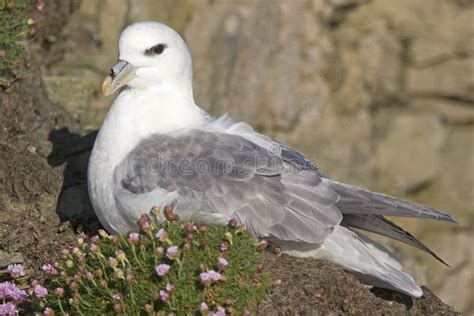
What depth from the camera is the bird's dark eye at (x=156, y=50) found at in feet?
17.2

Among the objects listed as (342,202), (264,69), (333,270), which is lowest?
(264,69)

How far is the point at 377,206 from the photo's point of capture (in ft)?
15.7

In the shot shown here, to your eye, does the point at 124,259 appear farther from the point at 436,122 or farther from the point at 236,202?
the point at 436,122

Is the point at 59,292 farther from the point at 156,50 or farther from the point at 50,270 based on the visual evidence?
the point at 156,50

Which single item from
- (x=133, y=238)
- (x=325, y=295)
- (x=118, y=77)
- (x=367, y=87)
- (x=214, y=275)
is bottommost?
(x=367, y=87)

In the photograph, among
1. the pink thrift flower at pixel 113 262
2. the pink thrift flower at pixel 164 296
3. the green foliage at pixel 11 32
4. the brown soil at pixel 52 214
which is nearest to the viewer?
the pink thrift flower at pixel 164 296

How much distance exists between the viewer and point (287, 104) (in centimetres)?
1036

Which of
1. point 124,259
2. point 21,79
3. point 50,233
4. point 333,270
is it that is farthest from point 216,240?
point 21,79

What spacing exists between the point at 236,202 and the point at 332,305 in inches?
26.1

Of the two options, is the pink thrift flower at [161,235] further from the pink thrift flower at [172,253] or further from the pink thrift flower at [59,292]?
the pink thrift flower at [59,292]

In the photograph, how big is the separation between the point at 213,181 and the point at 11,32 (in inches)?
76.2

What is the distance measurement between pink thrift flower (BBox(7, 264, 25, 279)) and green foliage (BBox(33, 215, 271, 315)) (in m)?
0.22

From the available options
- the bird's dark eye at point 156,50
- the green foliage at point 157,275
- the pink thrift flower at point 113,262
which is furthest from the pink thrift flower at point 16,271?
the bird's dark eye at point 156,50

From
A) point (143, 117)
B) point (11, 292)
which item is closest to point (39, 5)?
point (143, 117)
